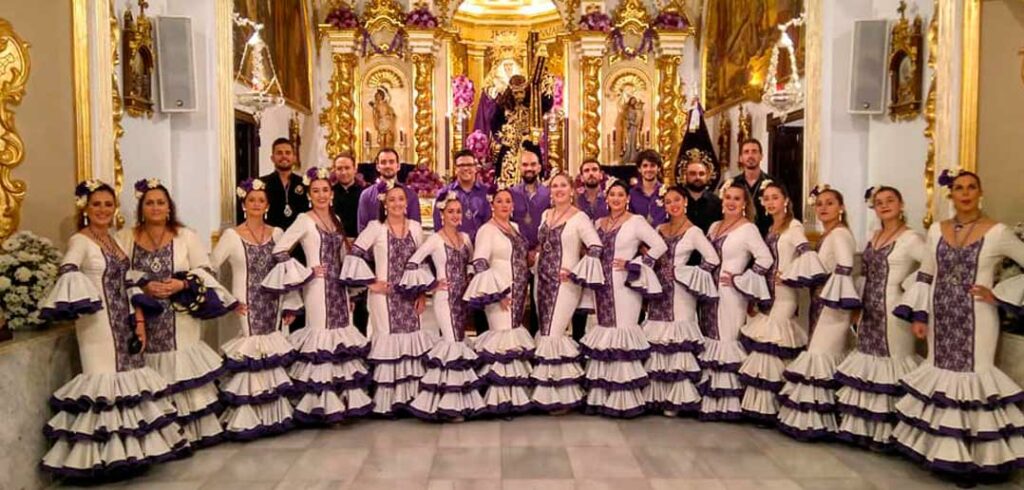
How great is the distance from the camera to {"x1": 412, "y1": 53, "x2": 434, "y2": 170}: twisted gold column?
12719 millimetres

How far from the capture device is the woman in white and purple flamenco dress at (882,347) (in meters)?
5.16

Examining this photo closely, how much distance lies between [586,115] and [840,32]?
19.1 ft

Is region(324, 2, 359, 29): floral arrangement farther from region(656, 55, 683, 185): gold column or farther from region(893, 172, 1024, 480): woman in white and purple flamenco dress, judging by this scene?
region(893, 172, 1024, 480): woman in white and purple flamenco dress

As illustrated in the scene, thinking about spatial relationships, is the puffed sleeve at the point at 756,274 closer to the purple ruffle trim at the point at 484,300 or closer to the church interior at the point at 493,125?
the church interior at the point at 493,125

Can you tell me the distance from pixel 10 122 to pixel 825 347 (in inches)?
220

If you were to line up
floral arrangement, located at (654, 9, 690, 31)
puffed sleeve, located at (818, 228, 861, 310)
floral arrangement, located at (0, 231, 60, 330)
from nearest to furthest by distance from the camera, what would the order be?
floral arrangement, located at (0, 231, 60, 330)
puffed sleeve, located at (818, 228, 861, 310)
floral arrangement, located at (654, 9, 690, 31)

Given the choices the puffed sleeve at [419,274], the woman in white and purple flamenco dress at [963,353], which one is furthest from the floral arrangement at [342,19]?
the woman in white and purple flamenco dress at [963,353]

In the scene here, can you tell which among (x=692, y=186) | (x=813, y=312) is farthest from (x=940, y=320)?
(x=692, y=186)

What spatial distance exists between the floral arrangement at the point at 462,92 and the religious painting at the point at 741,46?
12.6 feet

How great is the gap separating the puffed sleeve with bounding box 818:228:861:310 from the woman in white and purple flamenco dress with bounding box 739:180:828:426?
228 millimetres

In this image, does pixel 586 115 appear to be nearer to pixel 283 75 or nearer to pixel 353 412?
pixel 283 75

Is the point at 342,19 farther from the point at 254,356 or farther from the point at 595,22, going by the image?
the point at 254,356

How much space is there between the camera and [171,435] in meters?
5.03

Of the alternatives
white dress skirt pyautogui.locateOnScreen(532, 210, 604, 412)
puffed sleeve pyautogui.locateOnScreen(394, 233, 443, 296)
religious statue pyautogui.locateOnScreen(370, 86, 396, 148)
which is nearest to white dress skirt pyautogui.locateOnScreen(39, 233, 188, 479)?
puffed sleeve pyautogui.locateOnScreen(394, 233, 443, 296)
